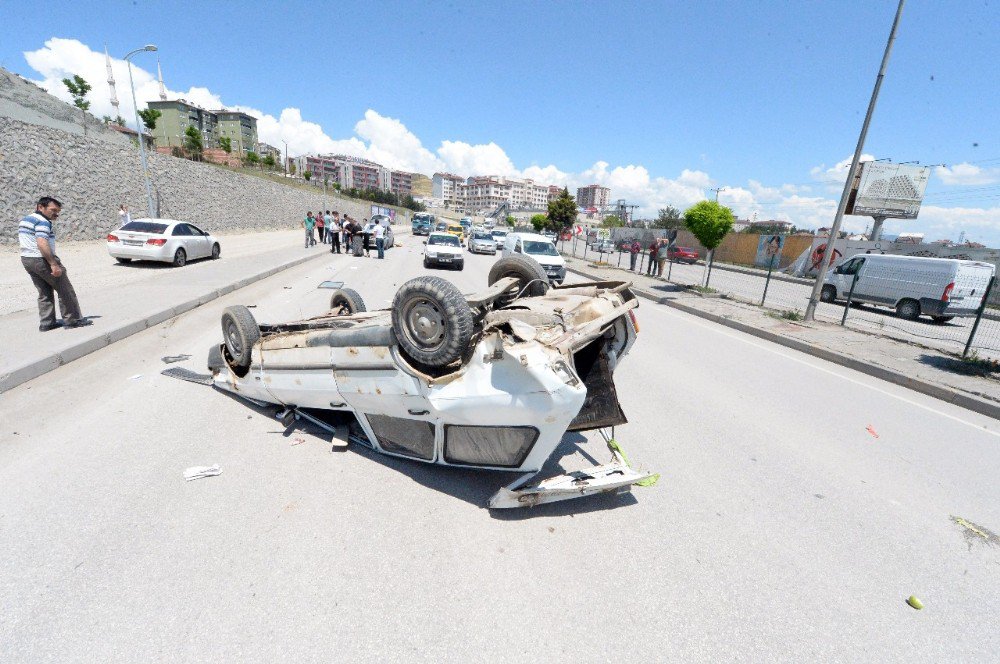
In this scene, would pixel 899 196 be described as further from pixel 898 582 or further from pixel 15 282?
pixel 15 282

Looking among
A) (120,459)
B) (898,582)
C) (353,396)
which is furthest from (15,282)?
(898,582)

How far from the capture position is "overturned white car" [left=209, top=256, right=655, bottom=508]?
2.63 metres

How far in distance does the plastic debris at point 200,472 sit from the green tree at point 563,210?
52445mm

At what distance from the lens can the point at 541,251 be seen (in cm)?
1688

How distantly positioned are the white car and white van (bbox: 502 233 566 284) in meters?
10.4

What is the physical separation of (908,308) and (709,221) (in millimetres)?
6512

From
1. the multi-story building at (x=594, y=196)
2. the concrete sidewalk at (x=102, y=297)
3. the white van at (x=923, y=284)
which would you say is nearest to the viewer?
the concrete sidewalk at (x=102, y=297)

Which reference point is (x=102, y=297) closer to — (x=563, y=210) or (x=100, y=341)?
(x=100, y=341)

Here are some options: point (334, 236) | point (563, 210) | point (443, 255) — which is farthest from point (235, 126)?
point (443, 255)

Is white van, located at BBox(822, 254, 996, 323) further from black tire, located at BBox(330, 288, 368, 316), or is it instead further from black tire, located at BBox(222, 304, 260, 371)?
black tire, located at BBox(222, 304, 260, 371)

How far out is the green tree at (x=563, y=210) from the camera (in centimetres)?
5219

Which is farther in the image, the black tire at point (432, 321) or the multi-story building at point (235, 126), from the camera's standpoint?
the multi-story building at point (235, 126)

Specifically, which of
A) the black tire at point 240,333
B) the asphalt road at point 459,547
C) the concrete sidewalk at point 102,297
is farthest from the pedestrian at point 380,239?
the black tire at point 240,333

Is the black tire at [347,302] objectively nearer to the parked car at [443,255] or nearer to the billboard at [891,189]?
the parked car at [443,255]
